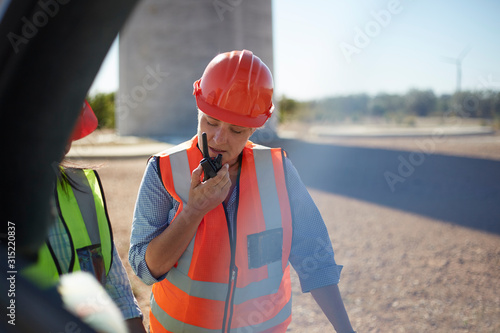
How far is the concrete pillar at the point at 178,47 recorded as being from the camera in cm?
2142

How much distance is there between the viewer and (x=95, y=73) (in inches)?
34.1

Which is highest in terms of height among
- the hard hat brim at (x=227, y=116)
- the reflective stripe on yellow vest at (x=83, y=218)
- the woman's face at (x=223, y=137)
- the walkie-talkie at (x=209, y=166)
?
the hard hat brim at (x=227, y=116)

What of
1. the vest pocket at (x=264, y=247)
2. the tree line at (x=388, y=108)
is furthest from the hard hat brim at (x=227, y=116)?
the tree line at (x=388, y=108)

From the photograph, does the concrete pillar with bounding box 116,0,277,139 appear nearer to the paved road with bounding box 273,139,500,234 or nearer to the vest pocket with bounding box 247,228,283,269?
the paved road with bounding box 273,139,500,234

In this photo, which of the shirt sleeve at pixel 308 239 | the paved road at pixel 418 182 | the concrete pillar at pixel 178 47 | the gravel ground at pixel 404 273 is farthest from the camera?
the concrete pillar at pixel 178 47

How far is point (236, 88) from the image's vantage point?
151cm

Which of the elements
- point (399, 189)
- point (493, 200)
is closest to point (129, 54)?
point (399, 189)

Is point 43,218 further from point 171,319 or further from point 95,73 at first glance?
point 171,319

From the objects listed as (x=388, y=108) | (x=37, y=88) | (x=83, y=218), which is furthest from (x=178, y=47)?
(x=388, y=108)

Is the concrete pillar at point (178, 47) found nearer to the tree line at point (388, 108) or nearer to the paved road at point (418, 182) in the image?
the paved road at point (418, 182)

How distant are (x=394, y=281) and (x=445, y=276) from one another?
0.52m

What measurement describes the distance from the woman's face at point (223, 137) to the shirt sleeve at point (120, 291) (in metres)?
0.49

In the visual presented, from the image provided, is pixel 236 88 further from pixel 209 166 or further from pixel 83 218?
pixel 83 218

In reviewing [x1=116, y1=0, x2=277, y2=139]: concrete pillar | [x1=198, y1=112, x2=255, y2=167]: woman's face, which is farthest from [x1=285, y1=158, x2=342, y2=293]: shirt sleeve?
[x1=116, y1=0, x2=277, y2=139]: concrete pillar
